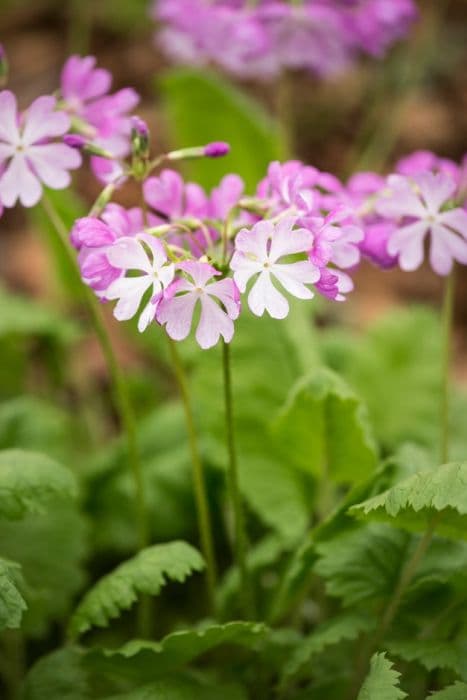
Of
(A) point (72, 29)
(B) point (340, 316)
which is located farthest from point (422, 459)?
(A) point (72, 29)

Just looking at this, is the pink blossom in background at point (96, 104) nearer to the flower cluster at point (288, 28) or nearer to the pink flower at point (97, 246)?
the pink flower at point (97, 246)

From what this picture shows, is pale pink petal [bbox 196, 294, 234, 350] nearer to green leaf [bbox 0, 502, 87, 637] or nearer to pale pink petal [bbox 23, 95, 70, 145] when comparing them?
pale pink petal [bbox 23, 95, 70, 145]

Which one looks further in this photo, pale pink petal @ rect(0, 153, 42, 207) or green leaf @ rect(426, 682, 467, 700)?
pale pink petal @ rect(0, 153, 42, 207)

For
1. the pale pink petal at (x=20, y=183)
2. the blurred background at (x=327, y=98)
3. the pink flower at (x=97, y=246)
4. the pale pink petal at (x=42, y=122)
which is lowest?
the pink flower at (x=97, y=246)

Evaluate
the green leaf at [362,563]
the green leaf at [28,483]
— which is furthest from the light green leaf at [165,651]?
the green leaf at [28,483]

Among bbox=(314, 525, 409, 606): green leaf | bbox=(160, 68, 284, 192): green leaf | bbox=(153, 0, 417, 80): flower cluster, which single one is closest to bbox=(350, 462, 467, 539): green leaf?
bbox=(314, 525, 409, 606): green leaf

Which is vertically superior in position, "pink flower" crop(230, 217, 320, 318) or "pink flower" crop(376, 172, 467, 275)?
"pink flower" crop(376, 172, 467, 275)

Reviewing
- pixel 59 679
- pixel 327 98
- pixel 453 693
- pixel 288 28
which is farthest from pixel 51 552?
pixel 327 98
